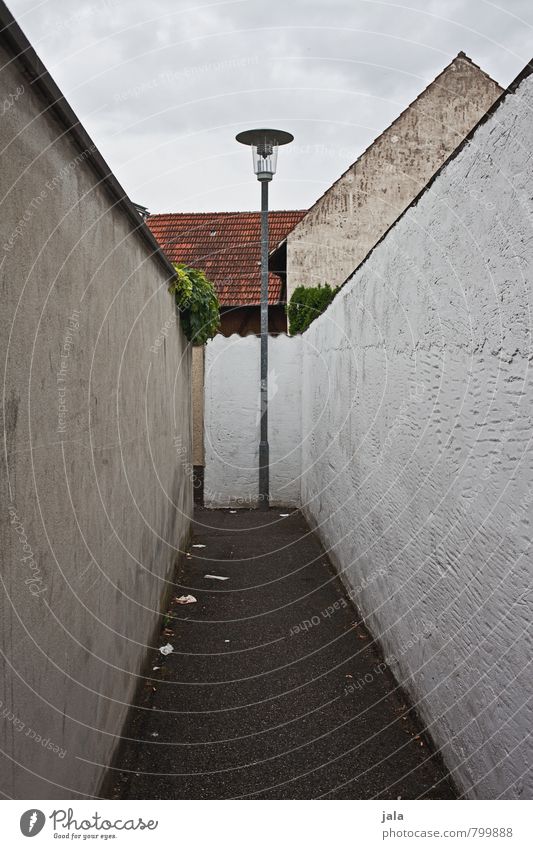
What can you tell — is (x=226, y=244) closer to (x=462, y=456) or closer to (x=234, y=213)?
(x=234, y=213)

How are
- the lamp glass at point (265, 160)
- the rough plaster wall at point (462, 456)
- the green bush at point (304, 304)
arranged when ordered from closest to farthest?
the rough plaster wall at point (462, 456), the lamp glass at point (265, 160), the green bush at point (304, 304)

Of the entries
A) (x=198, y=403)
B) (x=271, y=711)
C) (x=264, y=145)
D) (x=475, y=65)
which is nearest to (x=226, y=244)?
(x=198, y=403)

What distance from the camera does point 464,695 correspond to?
10.3 feet

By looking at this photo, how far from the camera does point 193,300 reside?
768cm

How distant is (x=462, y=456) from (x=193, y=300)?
4915mm

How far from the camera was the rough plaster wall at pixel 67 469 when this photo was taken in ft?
7.02

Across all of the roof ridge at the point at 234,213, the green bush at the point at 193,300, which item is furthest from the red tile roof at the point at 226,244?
the green bush at the point at 193,300

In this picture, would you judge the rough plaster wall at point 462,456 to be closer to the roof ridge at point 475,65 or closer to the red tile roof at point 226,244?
the roof ridge at point 475,65

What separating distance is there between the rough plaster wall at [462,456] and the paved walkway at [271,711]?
9.3 inches

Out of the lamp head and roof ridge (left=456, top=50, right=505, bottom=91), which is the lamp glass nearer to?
the lamp head

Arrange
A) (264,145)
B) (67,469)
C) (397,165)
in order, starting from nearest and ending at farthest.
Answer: (67,469), (264,145), (397,165)

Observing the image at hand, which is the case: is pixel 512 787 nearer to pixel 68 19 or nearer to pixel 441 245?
pixel 441 245

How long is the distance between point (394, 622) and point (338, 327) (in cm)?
404
